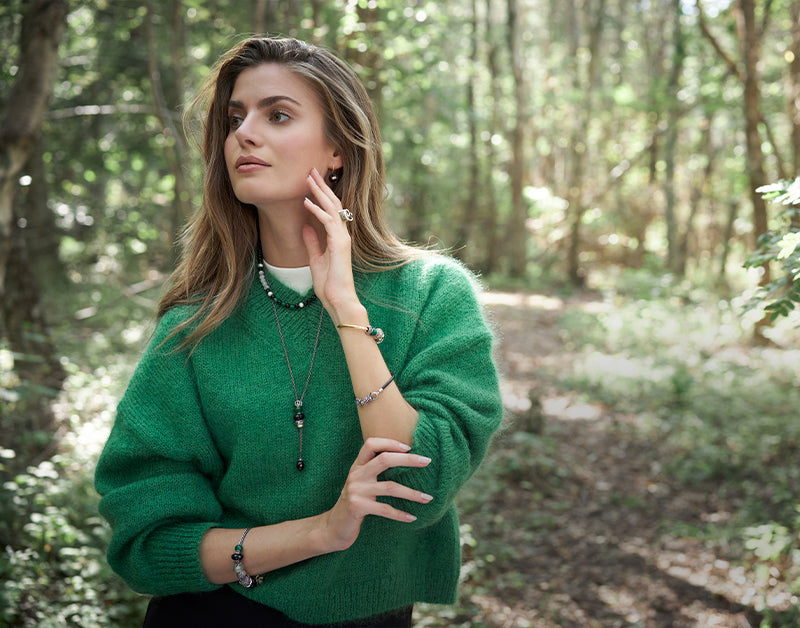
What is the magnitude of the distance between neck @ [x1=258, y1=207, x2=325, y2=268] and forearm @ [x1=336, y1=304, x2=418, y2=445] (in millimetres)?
429

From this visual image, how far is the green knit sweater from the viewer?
1.86 meters

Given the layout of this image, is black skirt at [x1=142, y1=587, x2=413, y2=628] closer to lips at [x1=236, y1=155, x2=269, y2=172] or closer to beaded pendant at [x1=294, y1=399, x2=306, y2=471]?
beaded pendant at [x1=294, y1=399, x2=306, y2=471]

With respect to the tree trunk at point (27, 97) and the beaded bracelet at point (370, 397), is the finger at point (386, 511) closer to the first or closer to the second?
the beaded bracelet at point (370, 397)

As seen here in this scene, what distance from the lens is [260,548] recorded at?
6.02 ft

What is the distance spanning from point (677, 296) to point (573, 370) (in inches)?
169

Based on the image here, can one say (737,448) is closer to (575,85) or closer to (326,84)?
(326,84)

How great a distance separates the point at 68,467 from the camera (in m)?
4.68

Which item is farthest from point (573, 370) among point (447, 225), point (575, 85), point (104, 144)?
point (575, 85)

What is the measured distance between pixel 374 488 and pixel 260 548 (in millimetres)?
408

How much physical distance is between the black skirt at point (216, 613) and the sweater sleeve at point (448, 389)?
0.52 metres

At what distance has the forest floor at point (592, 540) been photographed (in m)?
3.82

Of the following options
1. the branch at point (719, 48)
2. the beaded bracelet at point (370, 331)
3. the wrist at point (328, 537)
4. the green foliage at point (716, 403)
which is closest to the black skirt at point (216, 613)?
the wrist at point (328, 537)

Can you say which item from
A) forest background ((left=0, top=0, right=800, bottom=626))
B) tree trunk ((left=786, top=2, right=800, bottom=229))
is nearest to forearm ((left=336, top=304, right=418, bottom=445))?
forest background ((left=0, top=0, right=800, bottom=626))

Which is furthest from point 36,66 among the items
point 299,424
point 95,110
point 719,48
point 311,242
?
point 719,48
